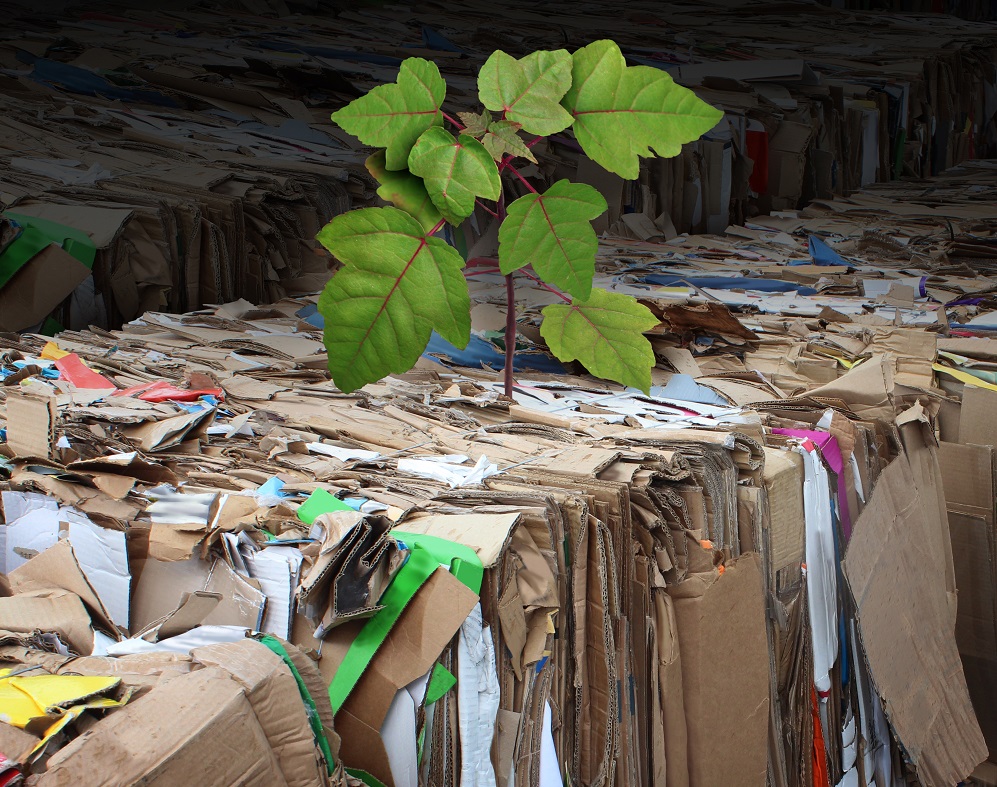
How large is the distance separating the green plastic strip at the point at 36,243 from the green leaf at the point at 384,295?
119 centimetres

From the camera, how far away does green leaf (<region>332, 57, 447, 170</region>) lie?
181 cm

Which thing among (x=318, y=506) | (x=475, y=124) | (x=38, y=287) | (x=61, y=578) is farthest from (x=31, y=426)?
(x=38, y=287)

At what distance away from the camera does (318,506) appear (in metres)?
1.46

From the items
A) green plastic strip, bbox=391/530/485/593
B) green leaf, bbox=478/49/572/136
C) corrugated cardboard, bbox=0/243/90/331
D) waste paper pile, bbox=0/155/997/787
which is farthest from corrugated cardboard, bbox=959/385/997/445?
corrugated cardboard, bbox=0/243/90/331

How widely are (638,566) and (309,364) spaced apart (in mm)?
1001

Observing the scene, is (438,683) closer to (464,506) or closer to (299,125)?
(464,506)

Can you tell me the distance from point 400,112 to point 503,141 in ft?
0.59

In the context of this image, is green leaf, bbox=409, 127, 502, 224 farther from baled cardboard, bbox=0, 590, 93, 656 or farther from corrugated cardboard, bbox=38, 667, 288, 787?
corrugated cardboard, bbox=38, 667, 288, 787

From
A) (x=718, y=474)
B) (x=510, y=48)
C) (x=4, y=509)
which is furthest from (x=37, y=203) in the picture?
(x=510, y=48)

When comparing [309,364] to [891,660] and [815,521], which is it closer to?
[815,521]

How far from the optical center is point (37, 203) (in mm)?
2922

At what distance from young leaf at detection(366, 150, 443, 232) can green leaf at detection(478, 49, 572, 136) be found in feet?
0.62

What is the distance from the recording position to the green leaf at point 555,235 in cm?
187

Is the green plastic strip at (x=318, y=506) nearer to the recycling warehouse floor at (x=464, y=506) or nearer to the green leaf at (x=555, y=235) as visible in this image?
the recycling warehouse floor at (x=464, y=506)
